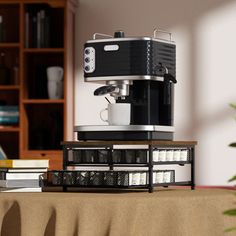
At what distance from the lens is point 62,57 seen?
6461mm

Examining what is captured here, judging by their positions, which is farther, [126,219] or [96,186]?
[96,186]

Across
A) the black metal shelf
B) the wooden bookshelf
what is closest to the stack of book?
the black metal shelf

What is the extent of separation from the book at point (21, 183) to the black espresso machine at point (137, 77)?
0.24m

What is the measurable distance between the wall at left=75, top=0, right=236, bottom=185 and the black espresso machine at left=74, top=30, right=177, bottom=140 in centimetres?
321

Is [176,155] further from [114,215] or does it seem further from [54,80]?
[54,80]

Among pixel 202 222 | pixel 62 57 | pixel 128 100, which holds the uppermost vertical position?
pixel 62 57

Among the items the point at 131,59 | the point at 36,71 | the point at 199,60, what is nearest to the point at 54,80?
the point at 36,71

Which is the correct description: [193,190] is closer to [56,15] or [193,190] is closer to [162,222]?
[162,222]

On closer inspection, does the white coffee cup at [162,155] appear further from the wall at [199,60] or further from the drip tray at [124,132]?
the wall at [199,60]

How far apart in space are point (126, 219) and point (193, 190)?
1.69 feet

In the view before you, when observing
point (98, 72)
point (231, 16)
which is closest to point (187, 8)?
point (231, 16)

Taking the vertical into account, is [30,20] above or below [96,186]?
above

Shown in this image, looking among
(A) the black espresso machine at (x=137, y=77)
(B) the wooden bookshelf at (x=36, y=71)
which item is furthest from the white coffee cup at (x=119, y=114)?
(B) the wooden bookshelf at (x=36, y=71)

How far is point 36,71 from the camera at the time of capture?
6316 millimetres
